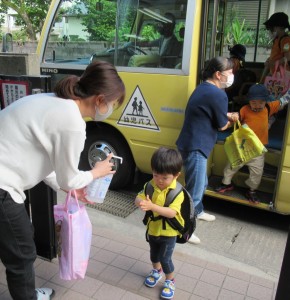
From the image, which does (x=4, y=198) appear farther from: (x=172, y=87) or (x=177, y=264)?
(x=172, y=87)

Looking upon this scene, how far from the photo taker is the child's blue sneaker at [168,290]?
238 cm

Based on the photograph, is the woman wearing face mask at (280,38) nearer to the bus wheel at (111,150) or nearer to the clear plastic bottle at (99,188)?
the bus wheel at (111,150)

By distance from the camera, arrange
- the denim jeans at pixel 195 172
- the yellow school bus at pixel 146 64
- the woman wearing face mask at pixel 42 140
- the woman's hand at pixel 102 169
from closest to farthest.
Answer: the woman wearing face mask at pixel 42 140, the woman's hand at pixel 102 169, the denim jeans at pixel 195 172, the yellow school bus at pixel 146 64

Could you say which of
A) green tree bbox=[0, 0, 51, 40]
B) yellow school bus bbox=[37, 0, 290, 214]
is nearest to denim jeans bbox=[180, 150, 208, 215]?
yellow school bus bbox=[37, 0, 290, 214]

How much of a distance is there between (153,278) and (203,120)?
1.39 metres

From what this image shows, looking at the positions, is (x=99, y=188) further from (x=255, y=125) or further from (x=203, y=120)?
(x=255, y=125)

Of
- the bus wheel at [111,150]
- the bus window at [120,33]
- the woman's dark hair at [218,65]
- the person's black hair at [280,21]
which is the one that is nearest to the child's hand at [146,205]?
the woman's dark hair at [218,65]

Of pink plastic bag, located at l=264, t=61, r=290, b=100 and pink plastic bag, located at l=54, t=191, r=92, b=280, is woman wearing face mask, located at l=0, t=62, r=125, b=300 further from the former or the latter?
pink plastic bag, located at l=264, t=61, r=290, b=100

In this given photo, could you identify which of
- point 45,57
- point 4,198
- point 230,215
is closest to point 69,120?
point 4,198

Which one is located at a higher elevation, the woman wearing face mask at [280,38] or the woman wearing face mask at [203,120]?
the woman wearing face mask at [280,38]

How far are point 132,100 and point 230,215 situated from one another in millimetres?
1683

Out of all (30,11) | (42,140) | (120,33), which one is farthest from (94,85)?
(30,11)

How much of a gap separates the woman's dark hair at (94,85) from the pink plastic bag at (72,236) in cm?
63

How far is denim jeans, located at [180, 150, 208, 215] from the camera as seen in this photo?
3154mm
